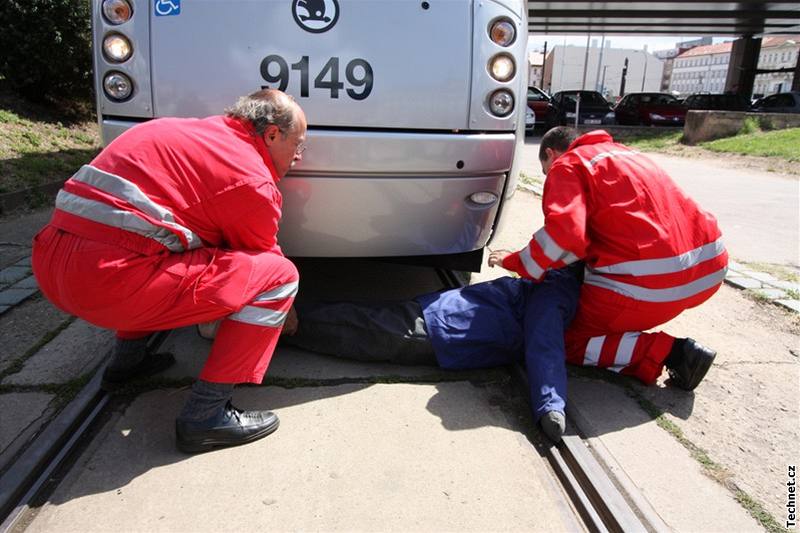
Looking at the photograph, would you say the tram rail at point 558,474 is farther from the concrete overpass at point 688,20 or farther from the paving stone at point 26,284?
the concrete overpass at point 688,20

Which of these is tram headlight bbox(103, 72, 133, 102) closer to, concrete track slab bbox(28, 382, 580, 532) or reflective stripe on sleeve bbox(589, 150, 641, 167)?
concrete track slab bbox(28, 382, 580, 532)

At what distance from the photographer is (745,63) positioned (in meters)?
31.6

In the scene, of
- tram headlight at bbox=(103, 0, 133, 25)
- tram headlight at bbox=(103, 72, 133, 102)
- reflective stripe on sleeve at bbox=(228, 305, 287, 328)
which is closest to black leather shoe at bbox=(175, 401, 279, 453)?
reflective stripe on sleeve at bbox=(228, 305, 287, 328)

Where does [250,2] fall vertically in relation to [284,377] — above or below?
above

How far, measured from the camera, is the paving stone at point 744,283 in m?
4.16

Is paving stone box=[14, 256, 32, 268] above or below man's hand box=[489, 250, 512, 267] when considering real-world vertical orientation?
below

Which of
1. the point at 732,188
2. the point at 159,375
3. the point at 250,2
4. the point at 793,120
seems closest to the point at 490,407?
the point at 159,375

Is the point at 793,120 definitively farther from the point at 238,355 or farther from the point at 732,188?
the point at 238,355

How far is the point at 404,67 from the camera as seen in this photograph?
259cm

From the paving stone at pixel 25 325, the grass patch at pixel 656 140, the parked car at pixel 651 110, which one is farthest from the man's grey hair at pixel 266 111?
the parked car at pixel 651 110

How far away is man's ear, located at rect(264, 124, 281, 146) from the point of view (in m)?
2.22

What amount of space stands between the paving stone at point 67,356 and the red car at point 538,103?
18572 mm

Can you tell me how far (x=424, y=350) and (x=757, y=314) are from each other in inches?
91.4

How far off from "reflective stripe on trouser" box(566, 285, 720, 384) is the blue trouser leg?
9cm
